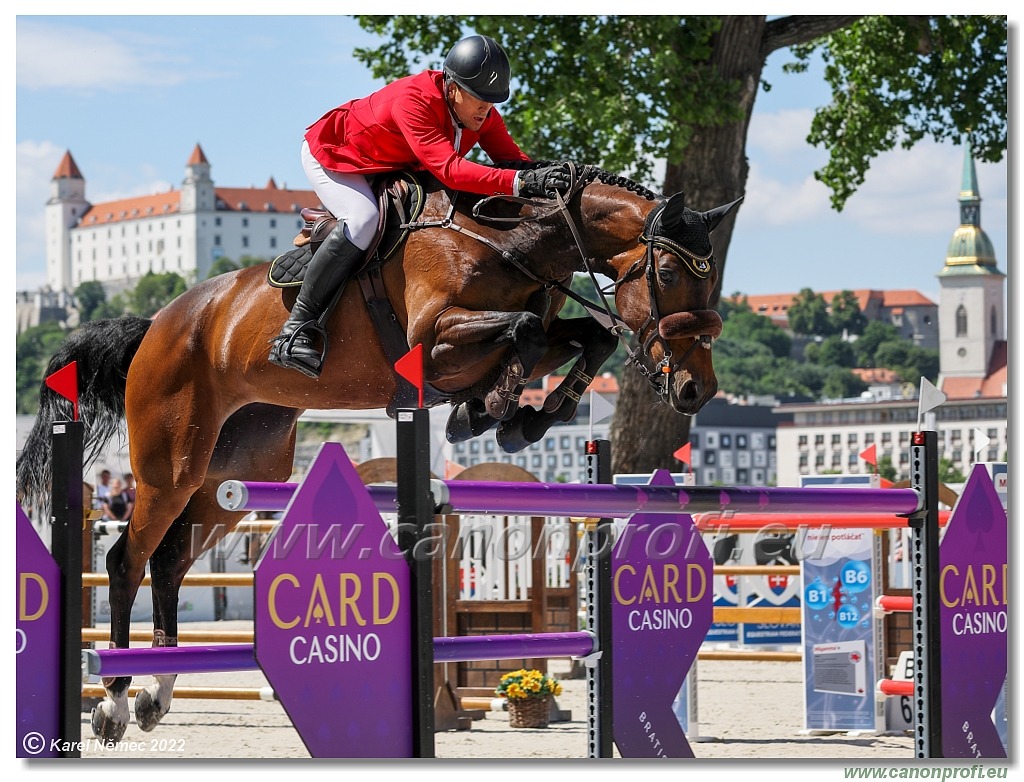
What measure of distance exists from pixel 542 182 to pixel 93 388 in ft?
6.36

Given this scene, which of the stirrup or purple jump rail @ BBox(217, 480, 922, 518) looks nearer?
purple jump rail @ BBox(217, 480, 922, 518)

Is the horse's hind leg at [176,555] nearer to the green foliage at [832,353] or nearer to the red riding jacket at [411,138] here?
the red riding jacket at [411,138]

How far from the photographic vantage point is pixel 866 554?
22.4 feet

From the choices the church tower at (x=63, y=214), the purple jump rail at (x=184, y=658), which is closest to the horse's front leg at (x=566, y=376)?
the purple jump rail at (x=184, y=658)

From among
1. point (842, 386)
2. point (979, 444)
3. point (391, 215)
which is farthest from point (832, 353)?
point (391, 215)

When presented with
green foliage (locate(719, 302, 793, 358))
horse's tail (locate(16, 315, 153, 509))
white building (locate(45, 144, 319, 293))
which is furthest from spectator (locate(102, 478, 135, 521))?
green foliage (locate(719, 302, 793, 358))

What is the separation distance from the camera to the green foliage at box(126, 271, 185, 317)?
119 m

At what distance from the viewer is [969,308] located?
4749 inches

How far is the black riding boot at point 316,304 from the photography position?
4055 mm

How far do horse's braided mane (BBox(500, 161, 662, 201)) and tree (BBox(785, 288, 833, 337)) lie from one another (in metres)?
142

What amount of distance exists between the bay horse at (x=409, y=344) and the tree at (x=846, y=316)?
14591 cm

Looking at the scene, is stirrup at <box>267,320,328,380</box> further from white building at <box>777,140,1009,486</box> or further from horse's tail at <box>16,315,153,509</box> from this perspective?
white building at <box>777,140,1009,486</box>

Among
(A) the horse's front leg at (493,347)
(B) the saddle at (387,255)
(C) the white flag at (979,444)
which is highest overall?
(B) the saddle at (387,255)

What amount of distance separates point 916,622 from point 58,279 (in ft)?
460
